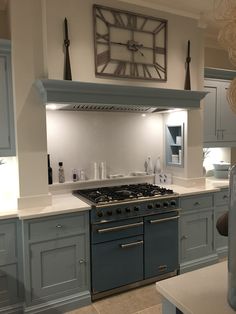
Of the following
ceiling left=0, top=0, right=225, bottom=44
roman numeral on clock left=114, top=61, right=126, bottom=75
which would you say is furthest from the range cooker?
ceiling left=0, top=0, right=225, bottom=44

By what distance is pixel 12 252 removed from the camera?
2.37 metres

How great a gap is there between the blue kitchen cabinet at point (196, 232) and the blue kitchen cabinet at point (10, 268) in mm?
1719

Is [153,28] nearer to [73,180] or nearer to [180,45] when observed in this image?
[180,45]

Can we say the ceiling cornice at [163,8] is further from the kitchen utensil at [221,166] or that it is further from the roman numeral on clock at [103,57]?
the kitchen utensil at [221,166]

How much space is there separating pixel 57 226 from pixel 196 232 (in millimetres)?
1659

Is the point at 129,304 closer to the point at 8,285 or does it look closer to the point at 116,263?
the point at 116,263

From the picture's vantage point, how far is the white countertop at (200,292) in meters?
1.02

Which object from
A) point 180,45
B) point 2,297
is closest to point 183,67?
point 180,45

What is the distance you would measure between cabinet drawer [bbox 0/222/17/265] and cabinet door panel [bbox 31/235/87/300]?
178 millimetres

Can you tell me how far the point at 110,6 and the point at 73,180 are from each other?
6.22ft

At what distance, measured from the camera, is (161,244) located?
2934 mm

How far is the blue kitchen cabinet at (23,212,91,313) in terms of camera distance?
236cm

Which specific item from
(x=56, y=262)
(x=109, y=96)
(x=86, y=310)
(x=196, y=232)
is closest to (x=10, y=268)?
(x=56, y=262)

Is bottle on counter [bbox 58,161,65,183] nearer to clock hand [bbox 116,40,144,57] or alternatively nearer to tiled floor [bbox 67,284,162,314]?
tiled floor [bbox 67,284,162,314]
